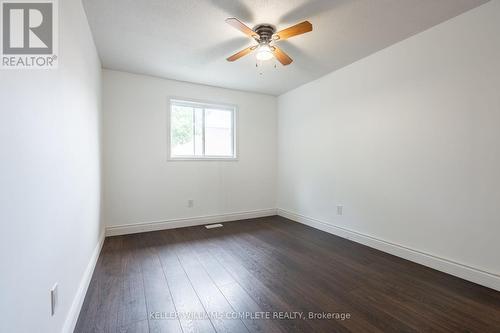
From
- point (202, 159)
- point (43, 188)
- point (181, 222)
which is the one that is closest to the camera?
point (43, 188)

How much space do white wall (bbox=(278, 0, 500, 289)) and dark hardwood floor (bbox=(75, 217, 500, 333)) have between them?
1.39 feet

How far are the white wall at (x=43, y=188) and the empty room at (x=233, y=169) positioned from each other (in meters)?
0.01

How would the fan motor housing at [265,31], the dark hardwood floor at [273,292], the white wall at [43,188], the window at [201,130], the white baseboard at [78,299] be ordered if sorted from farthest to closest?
the window at [201,130] → the fan motor housing at [265,31] → the dark hardwood floor at [273,292] → the white baseboard at [78,299] → the white wall at [43,188]

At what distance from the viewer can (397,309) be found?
1722mm

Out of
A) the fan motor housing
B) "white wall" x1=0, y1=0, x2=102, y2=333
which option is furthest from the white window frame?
the fan motor housing

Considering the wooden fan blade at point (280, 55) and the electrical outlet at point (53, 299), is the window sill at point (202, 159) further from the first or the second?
the electrical outlet at point (53, 299)

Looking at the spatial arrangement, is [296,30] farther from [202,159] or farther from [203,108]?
[202,159]

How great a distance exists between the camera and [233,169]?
14.4ft

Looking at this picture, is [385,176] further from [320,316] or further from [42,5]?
[42,5]

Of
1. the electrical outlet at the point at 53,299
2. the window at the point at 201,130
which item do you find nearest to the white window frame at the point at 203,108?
the window at the point at 201,130

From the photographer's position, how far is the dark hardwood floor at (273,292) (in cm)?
158

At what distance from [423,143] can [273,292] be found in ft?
7.19
